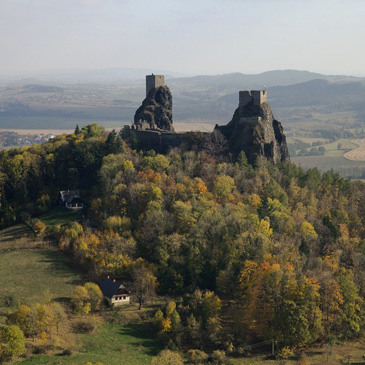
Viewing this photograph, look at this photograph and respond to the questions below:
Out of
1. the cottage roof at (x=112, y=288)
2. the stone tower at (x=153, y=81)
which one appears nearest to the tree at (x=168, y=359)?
the cottage roof at (x=112, y=288)

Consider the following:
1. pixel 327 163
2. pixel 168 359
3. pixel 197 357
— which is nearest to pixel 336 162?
pixel 327 163

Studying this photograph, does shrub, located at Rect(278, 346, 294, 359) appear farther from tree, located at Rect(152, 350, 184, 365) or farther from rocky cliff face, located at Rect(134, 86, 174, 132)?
rocky cliff face, located at Rect(134, 86, 174, 132)

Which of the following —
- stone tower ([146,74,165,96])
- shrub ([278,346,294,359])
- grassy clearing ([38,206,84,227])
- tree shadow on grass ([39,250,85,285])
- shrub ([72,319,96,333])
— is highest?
stone tower ([146,74,165,96])

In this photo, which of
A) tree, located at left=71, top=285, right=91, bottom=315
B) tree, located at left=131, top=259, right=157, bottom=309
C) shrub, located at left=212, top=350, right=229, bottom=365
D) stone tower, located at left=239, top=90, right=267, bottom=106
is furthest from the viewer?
stone tower, located at left=239, top=90, right=267, bottom=106

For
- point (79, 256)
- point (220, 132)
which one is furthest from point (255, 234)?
point (220, 132)

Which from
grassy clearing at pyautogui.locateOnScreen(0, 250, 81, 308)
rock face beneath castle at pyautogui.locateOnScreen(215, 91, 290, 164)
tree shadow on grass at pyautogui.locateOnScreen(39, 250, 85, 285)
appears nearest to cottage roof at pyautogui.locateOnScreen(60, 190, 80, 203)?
grassy clearing at pyautogui.locateOnScreen(0, 250, 81, 308)
